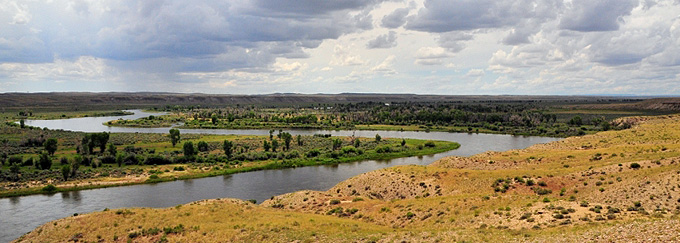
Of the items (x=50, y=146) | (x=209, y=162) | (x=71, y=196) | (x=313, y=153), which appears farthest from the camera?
(x=313, y=153)

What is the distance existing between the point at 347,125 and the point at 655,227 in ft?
472

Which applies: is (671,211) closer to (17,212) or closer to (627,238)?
(627,238)

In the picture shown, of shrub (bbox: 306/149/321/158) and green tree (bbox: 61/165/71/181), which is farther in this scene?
shrub (bbox: 306/149/321/158)

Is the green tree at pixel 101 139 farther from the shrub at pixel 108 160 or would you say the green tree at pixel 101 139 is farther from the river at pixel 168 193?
the river at pixel 168 193

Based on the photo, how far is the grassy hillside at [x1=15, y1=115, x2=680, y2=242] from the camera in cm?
2622

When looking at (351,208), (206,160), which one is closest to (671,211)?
(351,208)

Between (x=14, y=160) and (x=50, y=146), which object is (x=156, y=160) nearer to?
(x=14, y=160)

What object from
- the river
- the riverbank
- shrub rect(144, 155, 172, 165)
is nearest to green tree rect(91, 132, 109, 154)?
the riverbank

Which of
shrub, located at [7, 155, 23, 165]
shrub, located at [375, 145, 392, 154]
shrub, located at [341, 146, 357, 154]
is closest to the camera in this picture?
shrub, located at [7, 155, 23, 165]

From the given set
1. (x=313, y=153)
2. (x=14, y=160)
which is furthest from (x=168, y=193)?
(x=14, y=160)

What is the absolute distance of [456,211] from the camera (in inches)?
1288

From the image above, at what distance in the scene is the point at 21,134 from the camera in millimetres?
121250

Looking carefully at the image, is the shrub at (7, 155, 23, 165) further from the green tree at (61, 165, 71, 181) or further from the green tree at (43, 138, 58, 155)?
the green tree at (61, 165, 71, 181)

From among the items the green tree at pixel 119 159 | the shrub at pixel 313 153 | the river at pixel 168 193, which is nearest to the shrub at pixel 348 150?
the shrub at pixel 313 153
